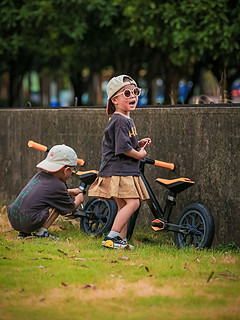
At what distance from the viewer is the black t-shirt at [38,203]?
7.55 metres

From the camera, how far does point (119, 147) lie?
268 inches

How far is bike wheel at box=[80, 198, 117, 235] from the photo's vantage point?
7719mm

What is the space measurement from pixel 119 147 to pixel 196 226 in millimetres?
1045

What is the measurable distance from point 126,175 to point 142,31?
11.9 m

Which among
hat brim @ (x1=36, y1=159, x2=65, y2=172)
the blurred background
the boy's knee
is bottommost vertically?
the boy's knee

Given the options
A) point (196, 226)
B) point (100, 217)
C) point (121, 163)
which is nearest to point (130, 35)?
point (100, 217)

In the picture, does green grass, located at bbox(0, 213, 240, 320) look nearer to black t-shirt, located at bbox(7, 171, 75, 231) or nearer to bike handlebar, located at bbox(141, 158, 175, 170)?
black t-shirt, located at bbox(7, 171, 75, 231)

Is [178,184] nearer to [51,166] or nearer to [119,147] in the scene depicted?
[119,147]

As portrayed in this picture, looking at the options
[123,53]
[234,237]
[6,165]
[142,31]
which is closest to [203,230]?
[234,237]

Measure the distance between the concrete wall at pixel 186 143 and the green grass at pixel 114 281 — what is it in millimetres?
507

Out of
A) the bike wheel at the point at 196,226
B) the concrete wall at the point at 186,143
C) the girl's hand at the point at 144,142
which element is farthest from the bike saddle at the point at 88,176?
the bike wheel at the point at 196,226

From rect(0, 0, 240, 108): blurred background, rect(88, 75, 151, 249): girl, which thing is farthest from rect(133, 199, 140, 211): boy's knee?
rect(0, 0, 240, 108): blurred background

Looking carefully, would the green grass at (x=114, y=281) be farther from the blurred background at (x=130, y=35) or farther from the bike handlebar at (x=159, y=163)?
the blurred background at (x=130, y=35)

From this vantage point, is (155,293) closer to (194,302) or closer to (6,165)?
(194,302)
